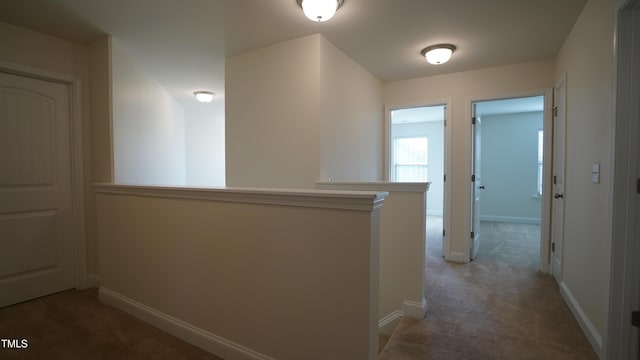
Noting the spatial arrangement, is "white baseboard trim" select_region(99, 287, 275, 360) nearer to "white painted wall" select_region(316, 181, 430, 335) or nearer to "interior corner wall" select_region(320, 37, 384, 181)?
"white painted wall" select_region(316, 181, 430, 335)

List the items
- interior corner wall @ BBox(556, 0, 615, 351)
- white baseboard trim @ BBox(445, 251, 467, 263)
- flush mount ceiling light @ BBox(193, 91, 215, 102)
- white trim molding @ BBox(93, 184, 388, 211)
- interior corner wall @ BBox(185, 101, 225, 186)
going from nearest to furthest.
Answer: white trim molding @ BBox(93, 184, 388, 211) → interior corner wall @ BBox(556, 0, 615, 351) → white baseboard trim @ BBox(445, 251, 467, 263) → flush mount ceiling light @ BBox(193, 91, 215, 102) → interior corner wall @ BBox(185, 101, 225, 186)

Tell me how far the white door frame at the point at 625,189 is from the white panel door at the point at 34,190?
13.8 ft

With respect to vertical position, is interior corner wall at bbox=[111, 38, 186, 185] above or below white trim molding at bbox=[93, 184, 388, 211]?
above

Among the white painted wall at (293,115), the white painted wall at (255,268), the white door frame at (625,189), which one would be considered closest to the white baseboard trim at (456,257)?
the white painted wall at (293,115)

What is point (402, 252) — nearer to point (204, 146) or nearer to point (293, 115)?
point (293, 115)

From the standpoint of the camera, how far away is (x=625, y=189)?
153 centimetres

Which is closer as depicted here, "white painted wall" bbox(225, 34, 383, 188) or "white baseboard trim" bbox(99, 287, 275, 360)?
"white baseboard trim" bbox(99, 287, 275, 360)

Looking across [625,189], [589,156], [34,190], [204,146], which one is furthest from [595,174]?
[204,146]

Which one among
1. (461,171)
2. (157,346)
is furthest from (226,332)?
(461,171)

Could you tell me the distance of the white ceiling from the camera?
7.19ft

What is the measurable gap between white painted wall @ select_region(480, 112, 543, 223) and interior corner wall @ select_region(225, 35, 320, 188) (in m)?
5.46

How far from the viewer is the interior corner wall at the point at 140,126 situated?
2.88m

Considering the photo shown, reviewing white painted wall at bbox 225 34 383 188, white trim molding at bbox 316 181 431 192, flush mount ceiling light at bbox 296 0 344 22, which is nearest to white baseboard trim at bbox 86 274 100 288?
white painted wall at bbox 225 34 383 188

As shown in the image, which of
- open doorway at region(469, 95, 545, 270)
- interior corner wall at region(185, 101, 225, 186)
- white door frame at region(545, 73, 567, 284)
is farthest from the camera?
open doorway at region(469, 95, 545, 270)
